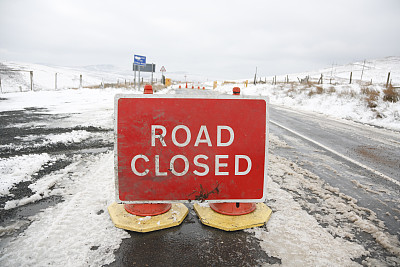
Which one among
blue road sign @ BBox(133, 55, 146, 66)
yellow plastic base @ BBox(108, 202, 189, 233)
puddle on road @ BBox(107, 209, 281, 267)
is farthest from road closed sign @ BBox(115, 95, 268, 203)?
blue road sign @ BBox(133, 55, 146, 66)

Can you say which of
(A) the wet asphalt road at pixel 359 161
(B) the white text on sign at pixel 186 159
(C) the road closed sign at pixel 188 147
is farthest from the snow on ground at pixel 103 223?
(B) the white text on sign at pixel 186 159

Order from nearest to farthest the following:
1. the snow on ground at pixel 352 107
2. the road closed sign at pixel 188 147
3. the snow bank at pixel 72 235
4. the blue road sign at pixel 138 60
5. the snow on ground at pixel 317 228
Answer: the snow bank at pixel 72 235
the snow on ground at pixel 317 228
the road closed sign at pixel 188 147
the snow on ground at pixel 352 107
the blue road sign at pixel 138 60

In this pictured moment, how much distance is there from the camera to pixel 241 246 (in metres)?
2.36

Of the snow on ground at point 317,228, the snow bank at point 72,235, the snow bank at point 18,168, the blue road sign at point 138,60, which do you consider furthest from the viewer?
the blue road sign at point 138,60

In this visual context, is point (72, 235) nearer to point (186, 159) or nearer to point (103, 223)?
point (103, 223)

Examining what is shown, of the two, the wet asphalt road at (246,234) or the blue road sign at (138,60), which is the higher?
the blue road sign at (138,60)

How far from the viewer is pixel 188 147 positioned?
2615mm

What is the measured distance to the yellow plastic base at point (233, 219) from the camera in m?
2.66

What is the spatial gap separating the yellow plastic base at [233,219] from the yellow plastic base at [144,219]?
22 cm

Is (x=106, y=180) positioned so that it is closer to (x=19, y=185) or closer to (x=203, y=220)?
(x=19, y=185)

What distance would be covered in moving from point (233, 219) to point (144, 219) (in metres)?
0.95

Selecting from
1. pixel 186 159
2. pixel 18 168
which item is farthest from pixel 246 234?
pixel 18 168

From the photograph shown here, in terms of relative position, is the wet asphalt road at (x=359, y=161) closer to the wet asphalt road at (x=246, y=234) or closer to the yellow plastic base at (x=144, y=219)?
the wet asphalt road at (x=246, y=234)

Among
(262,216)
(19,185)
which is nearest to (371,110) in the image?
(262,216)
